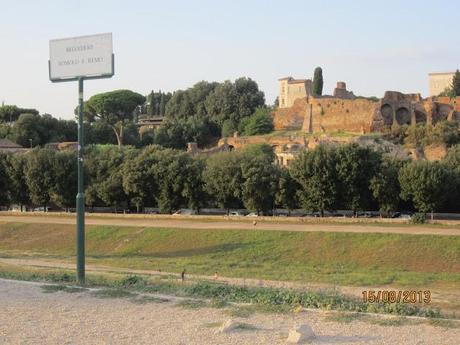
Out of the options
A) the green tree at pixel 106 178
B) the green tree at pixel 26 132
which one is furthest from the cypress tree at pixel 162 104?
the green tree at pixel 106 178

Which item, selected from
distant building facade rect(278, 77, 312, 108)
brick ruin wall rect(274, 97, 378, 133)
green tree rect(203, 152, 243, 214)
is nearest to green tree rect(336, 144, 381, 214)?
green tree rect(203, 152, 243, 214)

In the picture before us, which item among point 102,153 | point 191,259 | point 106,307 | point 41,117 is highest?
point 41,117

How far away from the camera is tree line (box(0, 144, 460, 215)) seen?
3797cm

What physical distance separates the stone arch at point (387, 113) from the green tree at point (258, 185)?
42937mm

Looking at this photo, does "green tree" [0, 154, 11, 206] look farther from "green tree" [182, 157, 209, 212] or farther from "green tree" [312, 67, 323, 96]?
"green tree" [312, 67, 323, 96]

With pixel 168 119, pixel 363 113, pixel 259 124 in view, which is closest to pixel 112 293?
pixel 259 124

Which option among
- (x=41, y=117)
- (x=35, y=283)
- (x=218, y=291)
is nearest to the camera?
(x=218, y=291)

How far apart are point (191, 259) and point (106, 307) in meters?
20.3

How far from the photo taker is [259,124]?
276 ft

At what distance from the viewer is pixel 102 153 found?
48.4m

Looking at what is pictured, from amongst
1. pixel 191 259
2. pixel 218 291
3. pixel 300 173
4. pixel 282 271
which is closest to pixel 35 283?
pixel 218 291

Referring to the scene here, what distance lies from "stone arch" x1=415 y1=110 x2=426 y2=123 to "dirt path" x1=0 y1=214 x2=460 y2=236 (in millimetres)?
48933

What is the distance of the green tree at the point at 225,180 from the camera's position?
40.4 m

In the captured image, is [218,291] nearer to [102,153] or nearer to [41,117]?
[102,153]
